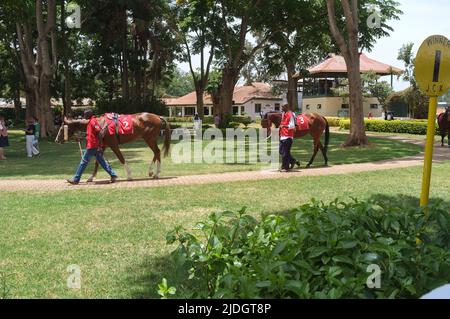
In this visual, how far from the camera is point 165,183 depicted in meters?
11.4

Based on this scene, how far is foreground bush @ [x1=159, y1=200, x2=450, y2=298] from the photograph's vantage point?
8.43ft

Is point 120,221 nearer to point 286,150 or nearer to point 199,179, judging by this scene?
point 199,179

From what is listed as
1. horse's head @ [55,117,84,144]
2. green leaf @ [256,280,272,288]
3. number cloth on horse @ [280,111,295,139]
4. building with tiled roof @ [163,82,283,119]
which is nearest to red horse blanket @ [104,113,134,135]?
horse's head @ [55,117,84,144]

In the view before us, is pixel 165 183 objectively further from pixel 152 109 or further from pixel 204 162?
pixel 152 109

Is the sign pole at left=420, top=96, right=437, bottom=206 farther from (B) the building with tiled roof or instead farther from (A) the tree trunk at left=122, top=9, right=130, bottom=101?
(B) the building with tiled roof

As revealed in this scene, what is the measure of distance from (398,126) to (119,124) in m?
24.8

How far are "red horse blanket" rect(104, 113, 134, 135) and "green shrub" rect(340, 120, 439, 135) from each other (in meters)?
22.6

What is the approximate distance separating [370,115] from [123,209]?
42.1 meters

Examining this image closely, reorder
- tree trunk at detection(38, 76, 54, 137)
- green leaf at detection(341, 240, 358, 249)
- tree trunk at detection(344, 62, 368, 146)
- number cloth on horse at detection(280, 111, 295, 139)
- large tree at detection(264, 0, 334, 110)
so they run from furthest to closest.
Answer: large tree at detection(264, 0, 334, 110)
tree trunk at detection(38, 76, 54, 137)
tree trunk at detection(344, 62, 368, 146)
number cloth on horse at detection(280, 111, 295, 139)
green leaf at detection(341, 240, 358, 249)

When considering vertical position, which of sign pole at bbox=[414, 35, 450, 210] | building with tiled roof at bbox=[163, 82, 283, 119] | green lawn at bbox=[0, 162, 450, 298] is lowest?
green lawn at bbox=[0, 162, 450, 298]

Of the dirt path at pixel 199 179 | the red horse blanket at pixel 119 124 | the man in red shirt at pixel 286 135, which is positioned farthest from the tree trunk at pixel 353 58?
the red horse blanket at pixel 119 124

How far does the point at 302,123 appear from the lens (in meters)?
14.0

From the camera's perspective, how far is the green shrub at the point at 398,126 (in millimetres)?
30819

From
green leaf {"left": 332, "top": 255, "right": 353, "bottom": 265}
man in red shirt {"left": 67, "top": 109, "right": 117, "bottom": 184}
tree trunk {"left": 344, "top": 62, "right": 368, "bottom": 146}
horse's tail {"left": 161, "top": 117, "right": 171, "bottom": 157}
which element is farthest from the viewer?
tree trunk {"left": 344, "top": 62, "right": 368, "bottom": 146}
